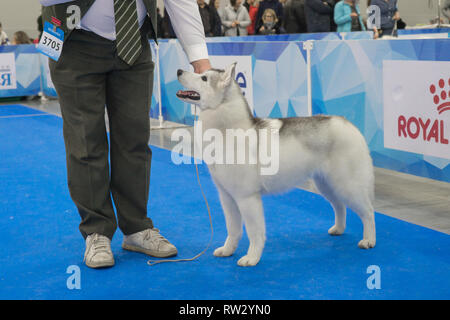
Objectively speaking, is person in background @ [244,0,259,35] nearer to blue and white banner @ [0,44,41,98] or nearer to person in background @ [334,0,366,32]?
person in background @ [334,0,366,32]

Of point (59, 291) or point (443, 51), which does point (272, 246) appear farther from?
point (443, 51)

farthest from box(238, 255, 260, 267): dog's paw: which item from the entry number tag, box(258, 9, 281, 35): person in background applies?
box(258, 9, 281, 35): person in background

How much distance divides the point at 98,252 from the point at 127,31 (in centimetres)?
114

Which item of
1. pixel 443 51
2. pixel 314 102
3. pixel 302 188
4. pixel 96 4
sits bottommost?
pixel 302 188

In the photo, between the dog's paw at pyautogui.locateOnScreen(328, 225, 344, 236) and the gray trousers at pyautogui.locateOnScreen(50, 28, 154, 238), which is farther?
the dog's paw at pyautogui.locateOnScreen(328, 225, 344, 236)

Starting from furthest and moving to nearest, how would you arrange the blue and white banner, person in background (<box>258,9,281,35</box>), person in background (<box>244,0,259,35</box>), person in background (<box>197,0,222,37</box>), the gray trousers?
person in background (<box>244,0,259,35</box>)
the blue and white banner
person in background (<box>197,0,222,37</box>)
person in background (<box>258,9,281,35</box>)
the gray trousers

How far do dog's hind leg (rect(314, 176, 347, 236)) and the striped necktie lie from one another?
1.21m

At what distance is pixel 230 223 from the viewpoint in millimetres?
2961

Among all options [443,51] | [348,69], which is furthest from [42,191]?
[443,51]

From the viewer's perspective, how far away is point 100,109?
9.48 ft

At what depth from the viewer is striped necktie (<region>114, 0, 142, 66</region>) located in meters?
2.73

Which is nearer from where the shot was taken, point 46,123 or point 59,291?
point 59,291

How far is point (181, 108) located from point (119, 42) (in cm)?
498

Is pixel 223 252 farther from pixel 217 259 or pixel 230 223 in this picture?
pixel 230 223
